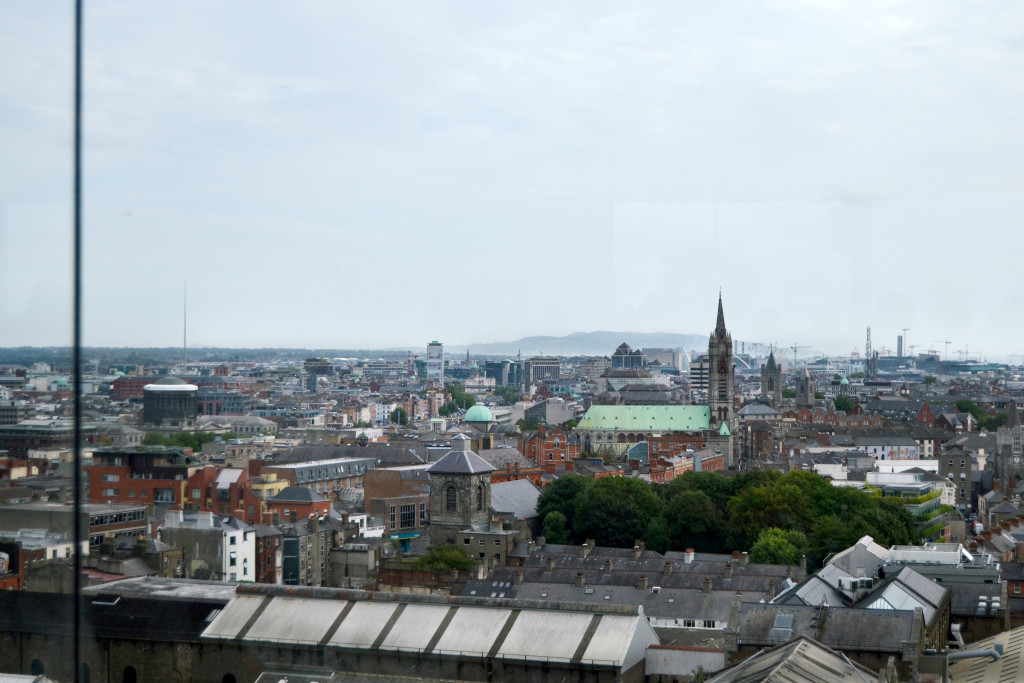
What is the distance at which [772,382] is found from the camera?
70.2 meters

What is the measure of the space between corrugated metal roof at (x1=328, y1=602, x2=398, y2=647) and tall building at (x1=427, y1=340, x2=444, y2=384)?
215ft

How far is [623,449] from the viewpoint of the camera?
4138 centimetres

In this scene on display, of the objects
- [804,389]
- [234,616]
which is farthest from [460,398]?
[234,616]

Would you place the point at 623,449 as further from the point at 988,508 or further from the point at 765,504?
the point at 765,504

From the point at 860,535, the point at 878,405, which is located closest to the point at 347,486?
the point at 860,535

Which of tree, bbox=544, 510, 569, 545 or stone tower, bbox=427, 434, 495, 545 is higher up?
stone tower, bbox=427, 434, 495, 545

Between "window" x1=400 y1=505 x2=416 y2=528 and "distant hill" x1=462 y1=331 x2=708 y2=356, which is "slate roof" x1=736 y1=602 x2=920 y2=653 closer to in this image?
"window" x1=400 y1=505 x2=416 y2=528

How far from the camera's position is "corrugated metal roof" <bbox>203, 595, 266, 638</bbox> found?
12039 mm

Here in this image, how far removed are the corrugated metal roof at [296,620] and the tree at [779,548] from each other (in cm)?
781

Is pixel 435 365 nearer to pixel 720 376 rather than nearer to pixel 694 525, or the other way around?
pixel 720 376

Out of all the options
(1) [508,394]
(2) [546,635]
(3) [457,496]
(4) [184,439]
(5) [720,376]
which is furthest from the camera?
(1) [508,394]

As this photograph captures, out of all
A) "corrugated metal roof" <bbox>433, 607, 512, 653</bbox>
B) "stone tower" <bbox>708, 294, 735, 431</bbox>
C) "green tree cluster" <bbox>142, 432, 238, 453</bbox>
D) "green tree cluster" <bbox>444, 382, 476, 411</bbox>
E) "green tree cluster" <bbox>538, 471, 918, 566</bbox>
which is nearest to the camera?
"corrugated metal roof" <bbox>433, 607, 512, 653</bbox>

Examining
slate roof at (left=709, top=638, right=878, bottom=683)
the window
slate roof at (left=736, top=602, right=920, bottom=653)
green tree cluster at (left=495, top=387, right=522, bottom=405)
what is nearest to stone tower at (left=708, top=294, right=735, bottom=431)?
the window

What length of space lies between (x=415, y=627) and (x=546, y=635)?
1.27 meters
